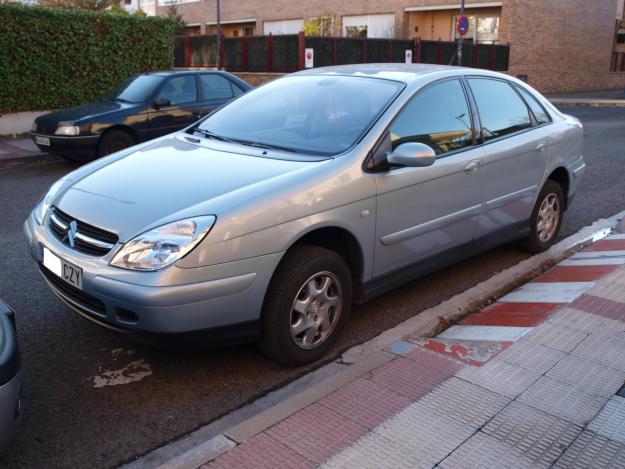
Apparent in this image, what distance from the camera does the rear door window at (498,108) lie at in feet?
16.5

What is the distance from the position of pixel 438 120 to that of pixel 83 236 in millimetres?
A: 2530

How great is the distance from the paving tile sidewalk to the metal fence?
23139 millimetres

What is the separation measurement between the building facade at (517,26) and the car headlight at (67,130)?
25395mm

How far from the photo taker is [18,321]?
4320 millimetres

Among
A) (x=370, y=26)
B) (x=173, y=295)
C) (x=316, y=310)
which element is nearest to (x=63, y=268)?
(x=173, y=295)

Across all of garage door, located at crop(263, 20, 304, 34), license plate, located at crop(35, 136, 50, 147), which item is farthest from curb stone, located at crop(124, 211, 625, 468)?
garage door, located at crop(263, 20, 304, 34)

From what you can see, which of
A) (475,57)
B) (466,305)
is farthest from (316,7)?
(466,305)

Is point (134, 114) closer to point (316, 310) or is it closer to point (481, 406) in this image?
point (316, 310)

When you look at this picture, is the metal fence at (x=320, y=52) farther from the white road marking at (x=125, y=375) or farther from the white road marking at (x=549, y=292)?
the white road marking at (x=125, y=375)

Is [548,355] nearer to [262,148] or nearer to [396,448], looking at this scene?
[396,448]

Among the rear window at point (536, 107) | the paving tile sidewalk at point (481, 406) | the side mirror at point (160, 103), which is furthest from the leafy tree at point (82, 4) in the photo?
the paving tile sidewalk at point (481, 406)

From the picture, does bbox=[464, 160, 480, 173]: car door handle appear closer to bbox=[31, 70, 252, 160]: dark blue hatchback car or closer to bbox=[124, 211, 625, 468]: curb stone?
bbox=[124, 211, 625, 468]: curb stone

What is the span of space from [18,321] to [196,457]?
81.6 inches

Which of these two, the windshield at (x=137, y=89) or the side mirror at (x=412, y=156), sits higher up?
the windshield at (x=137, y=89)
